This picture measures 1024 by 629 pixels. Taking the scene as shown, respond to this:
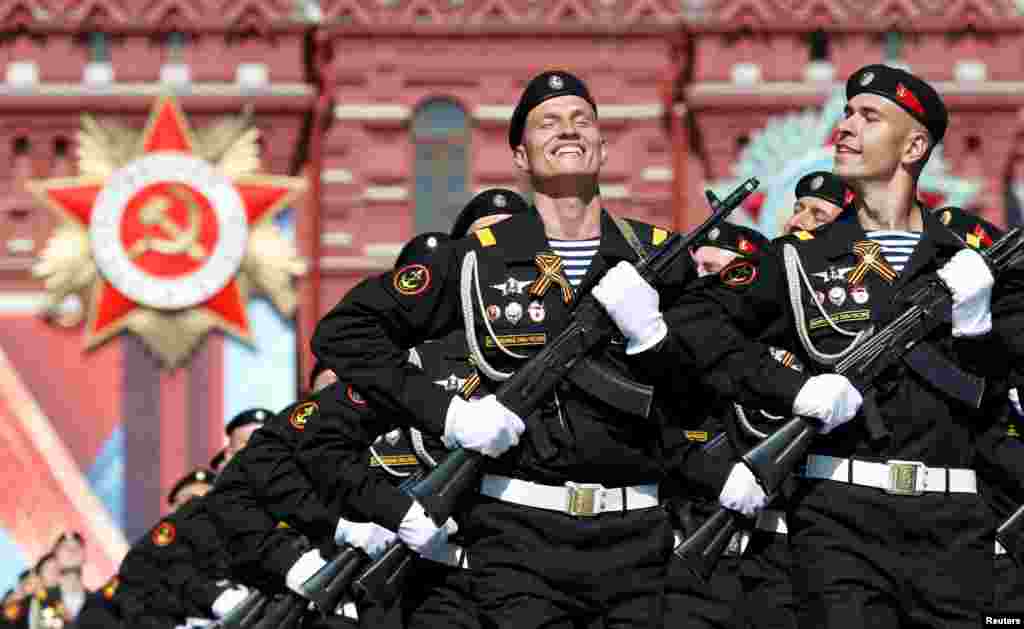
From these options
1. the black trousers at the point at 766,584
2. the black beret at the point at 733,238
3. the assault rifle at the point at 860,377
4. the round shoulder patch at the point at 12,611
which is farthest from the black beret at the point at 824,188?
the round shoulder patch at the point at 12,611

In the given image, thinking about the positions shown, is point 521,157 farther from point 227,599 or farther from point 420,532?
point 227,599

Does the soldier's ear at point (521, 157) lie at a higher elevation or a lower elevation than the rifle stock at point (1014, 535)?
higher

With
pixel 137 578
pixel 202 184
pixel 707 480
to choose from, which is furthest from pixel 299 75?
pixel 707 480

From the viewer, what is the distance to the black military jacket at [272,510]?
11.2 m

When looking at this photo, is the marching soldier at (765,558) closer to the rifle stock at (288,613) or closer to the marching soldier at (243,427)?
the rifle stock at (288,613)

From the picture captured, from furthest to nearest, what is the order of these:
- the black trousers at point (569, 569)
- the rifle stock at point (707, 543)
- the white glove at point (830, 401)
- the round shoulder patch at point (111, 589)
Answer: the round shoulder patch at point (111, 589)
the rifle stock at point (707, 543)
the white glove at point (830, 401)
the black trousers at point (569, 569)

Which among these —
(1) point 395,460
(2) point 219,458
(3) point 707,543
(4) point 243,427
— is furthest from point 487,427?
(2) point 219,458

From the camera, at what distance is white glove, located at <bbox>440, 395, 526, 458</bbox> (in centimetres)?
738

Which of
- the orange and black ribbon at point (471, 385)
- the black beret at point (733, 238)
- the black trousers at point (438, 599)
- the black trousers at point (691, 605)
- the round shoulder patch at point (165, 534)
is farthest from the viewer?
the round shoulder patch at point (165, 534)

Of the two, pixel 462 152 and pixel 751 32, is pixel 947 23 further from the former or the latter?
pixel 462 152

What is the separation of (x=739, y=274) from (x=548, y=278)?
75cm

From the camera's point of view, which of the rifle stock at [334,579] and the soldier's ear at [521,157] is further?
the rifle stock at [334,579]

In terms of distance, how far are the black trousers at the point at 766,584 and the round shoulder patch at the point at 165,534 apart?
20.7ft

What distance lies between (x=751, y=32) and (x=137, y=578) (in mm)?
12357
